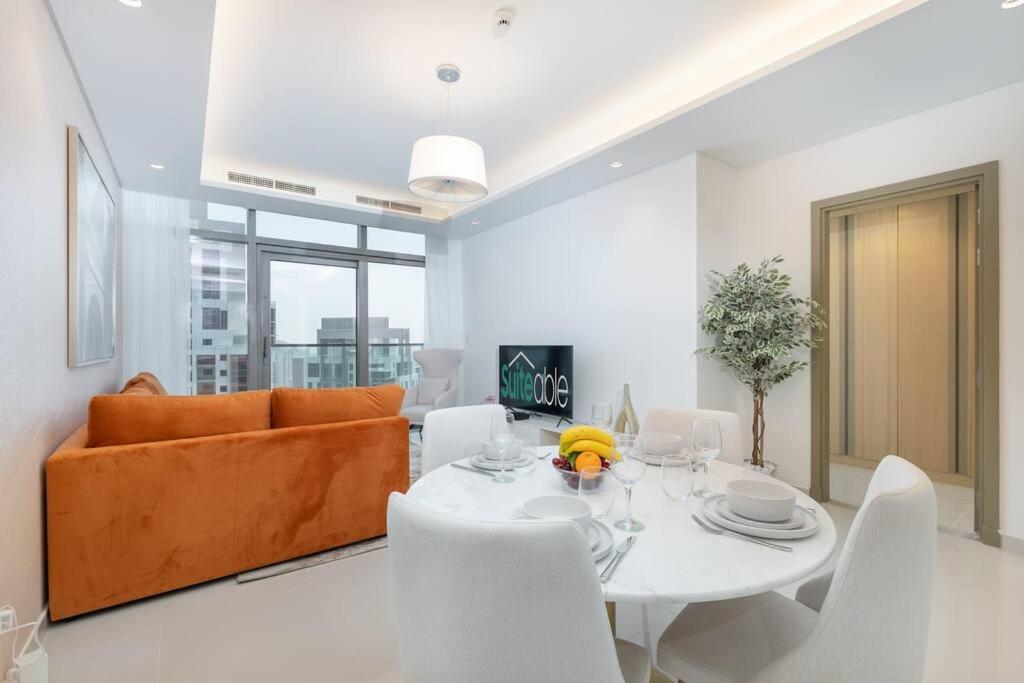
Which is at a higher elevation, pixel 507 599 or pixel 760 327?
pixel 760 327

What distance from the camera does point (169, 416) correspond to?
222cm

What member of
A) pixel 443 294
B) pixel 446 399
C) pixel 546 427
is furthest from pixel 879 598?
pixel 443 294

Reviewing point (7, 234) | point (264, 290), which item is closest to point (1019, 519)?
point (7, 234)

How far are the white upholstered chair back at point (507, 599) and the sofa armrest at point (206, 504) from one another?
6.19ft

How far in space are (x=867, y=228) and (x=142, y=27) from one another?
448 cm

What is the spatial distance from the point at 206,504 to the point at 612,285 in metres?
3.27

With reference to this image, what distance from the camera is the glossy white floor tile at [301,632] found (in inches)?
66.7

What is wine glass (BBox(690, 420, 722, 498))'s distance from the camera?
139 cm

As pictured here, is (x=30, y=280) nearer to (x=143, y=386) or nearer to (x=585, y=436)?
(x=143, y=386)

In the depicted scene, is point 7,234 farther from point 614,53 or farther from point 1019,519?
point 1019,519

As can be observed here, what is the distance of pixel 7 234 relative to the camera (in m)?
1.53

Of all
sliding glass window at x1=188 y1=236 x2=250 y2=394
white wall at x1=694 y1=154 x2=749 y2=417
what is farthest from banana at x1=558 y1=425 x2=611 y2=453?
sliding glass window at x1=188 y1=236 x2=250 y2=394

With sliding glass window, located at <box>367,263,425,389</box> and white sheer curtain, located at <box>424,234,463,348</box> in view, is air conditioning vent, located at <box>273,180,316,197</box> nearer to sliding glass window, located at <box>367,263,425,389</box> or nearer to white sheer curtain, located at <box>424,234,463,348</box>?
sliding glass window, located at <box>367,263,425,389</box>

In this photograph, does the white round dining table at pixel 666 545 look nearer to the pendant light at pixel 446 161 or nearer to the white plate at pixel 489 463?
the white plate at pixel 489 463
